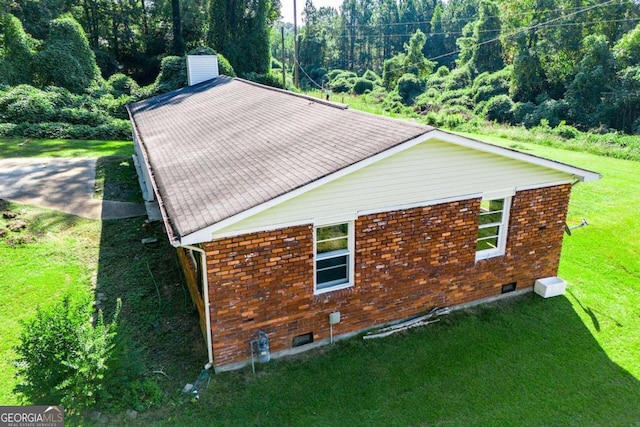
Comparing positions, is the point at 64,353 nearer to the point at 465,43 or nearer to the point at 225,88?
the point at 225,88

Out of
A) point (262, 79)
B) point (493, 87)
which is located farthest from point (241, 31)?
point (493, 87)

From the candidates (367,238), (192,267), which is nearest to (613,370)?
(367,238)

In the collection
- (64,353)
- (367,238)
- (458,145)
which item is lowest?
(64,353)

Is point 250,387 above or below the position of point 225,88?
below

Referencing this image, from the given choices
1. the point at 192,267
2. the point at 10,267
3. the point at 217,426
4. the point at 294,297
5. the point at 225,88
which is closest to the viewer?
the point at 217,426

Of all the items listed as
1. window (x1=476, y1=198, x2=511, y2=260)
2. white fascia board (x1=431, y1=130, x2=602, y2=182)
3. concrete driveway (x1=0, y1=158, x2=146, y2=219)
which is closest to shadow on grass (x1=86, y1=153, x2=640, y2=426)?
window (x1=476, y1=198, x2=511, y2=260)

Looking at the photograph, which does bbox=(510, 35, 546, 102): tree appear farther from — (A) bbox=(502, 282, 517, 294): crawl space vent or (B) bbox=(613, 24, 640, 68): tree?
(A) bbox=(502, 282, 517, 294): crawl space vent
